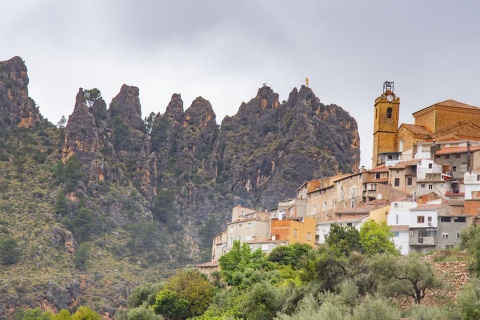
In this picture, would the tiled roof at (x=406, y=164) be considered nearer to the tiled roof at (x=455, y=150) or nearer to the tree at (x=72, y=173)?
the tiled roof at (x=455, y=150)

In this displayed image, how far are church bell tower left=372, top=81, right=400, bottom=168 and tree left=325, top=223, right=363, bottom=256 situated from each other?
31.2 m

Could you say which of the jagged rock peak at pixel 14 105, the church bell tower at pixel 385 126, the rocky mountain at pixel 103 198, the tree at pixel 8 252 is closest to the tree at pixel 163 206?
the rocky mountain at pixel 103 198

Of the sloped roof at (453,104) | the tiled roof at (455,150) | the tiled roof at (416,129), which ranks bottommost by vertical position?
the tiled roof at (455,150)

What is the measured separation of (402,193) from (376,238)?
14191 mm

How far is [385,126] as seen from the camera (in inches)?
4318

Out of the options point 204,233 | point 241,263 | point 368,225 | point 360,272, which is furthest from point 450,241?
point 204,233

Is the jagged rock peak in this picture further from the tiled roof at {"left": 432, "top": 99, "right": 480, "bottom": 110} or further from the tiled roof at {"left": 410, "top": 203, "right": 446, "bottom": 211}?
the tiled roof at {"left": 410, "top": 203, "right": 446, "bottom": 211}

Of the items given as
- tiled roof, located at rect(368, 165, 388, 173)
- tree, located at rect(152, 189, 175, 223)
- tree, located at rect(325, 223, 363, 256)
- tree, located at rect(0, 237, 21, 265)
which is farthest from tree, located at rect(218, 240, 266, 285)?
tree, located at rect(152, 189, 175, 223)

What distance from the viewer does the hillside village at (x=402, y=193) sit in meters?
82.8

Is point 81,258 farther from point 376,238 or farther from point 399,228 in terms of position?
point 376,238

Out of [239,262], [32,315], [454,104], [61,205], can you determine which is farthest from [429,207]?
[61,205]

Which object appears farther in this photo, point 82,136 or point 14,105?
point 14,105

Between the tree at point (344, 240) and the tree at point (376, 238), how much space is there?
3.07ft

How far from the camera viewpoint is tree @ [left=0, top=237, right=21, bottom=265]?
142125 millimetres
